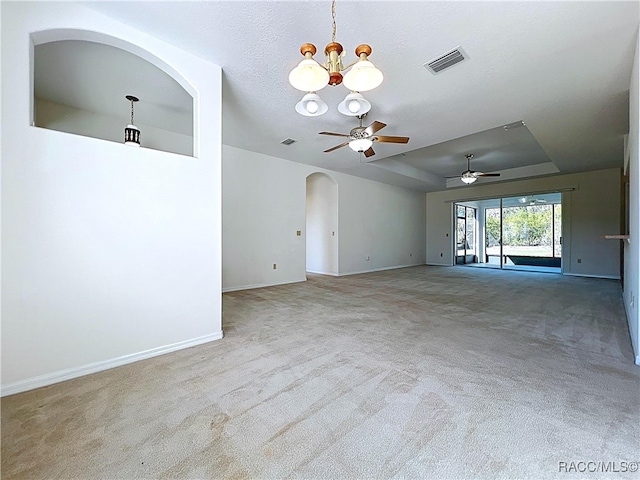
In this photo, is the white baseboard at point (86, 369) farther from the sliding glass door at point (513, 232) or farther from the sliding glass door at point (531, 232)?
the sliding glass door at point (531, 232)

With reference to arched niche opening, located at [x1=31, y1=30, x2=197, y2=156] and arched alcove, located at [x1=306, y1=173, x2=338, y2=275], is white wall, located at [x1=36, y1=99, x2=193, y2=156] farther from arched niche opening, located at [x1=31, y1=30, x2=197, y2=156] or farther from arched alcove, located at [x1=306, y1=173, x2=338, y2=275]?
arched alcove, located at [x1=306, y1=173, x2=338, y2=275]

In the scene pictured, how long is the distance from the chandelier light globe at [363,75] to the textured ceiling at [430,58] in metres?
0.59

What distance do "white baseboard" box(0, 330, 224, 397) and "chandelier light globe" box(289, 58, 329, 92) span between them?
93.8 inches

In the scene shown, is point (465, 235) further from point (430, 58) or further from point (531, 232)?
point (430, 58)

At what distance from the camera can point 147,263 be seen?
2344mm

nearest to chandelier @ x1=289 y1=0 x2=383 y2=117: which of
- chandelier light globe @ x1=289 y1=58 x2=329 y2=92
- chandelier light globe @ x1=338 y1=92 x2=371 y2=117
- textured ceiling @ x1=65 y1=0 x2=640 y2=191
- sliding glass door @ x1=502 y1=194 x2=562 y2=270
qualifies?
chandelier light globe @ x1=289 y1=58 x2=329 y2=92

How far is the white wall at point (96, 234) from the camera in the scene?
5.98ft

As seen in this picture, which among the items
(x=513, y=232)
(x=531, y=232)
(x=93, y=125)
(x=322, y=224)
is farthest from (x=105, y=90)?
(x=531, y=232)

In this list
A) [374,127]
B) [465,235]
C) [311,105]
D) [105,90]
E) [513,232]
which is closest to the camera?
[311,105]

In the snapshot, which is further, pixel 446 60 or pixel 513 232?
pixel 513 232

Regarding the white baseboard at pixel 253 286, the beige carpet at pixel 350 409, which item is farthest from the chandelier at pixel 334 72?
the white baseboard at pixel 253 286

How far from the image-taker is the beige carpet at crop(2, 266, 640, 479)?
1236 mm

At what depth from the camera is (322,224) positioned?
7.61 metres

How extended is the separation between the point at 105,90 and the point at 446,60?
3912mm
